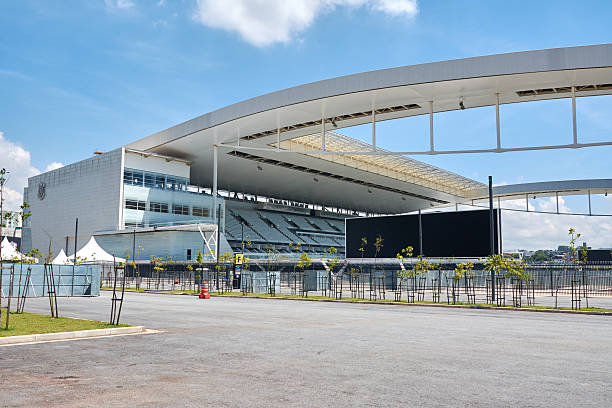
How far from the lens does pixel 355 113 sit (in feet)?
151

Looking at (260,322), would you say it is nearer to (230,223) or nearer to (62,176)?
(62,176)

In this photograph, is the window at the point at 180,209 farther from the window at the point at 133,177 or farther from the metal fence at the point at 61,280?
the metal fence at the point at 61,280

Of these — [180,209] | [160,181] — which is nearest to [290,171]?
[180,209]

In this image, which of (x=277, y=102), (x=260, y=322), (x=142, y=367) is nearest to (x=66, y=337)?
(x=142, y=367)

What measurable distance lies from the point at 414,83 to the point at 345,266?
21697 millimetres

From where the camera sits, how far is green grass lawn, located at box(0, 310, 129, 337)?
43.8ft

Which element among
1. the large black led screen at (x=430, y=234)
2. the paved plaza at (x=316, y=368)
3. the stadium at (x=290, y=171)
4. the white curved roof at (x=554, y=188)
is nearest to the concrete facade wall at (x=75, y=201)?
the stadium at (x=290, y=171)

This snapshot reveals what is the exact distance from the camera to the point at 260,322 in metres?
17.3

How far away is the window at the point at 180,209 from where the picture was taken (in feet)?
214

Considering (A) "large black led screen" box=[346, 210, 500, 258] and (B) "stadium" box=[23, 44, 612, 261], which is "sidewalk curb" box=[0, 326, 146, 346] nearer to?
(B) "stadium" box=[23, 44, 612, 261]

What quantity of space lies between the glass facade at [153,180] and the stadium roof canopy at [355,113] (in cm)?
274

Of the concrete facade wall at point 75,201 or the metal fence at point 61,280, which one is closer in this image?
the metal fence at point 61,280

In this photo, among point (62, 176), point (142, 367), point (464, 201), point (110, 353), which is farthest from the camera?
point (464, 201)

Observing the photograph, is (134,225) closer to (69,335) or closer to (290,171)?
(290,171)
